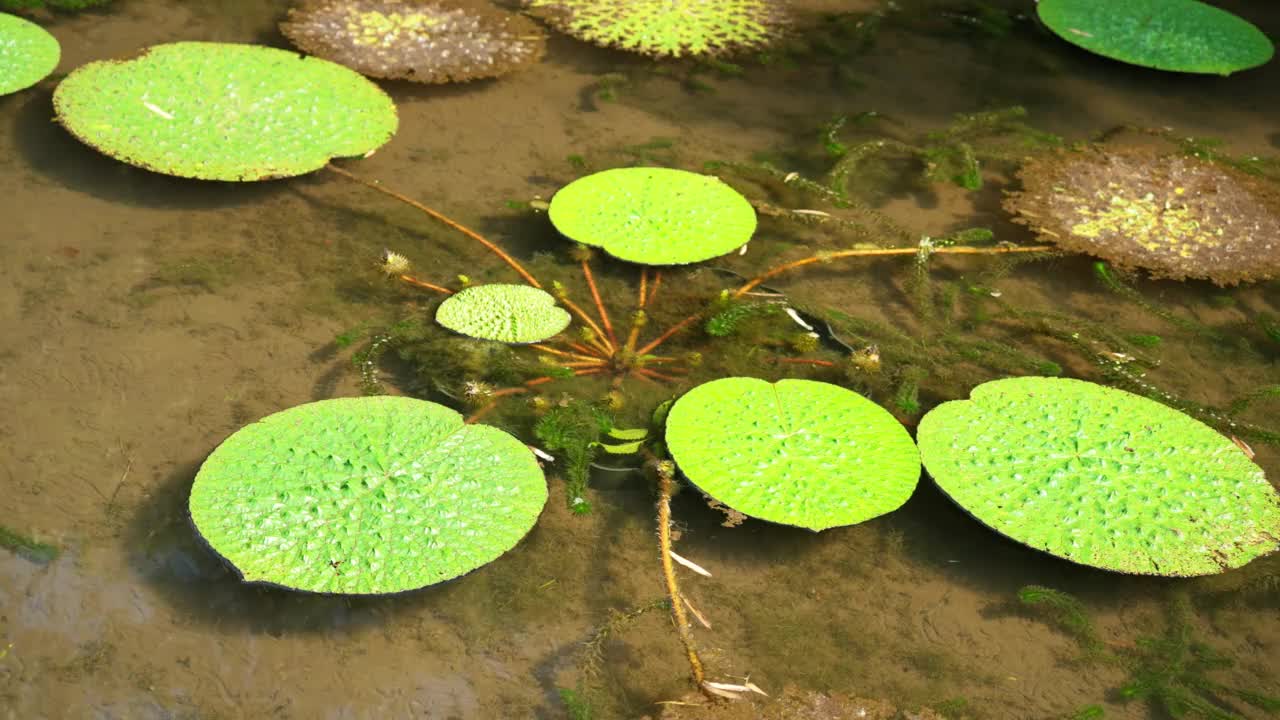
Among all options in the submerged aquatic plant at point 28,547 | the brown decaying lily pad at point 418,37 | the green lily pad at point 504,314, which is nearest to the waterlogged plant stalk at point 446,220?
the green lily pad at point 504,314

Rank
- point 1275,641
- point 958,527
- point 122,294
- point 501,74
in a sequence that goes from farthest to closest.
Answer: point 501,74 → point 122,294 → point 958,527 → point 1275,641

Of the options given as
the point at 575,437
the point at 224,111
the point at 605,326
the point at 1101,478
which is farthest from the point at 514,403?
the point at 224,111

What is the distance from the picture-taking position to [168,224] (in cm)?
327

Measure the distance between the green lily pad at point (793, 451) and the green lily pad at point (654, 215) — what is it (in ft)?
1.95

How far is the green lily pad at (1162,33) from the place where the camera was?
457 centimetres

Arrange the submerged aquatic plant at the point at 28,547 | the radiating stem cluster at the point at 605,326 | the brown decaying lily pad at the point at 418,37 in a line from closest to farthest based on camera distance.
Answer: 1. the submerged aquatic plant at the point at 28,547
2. the radiating stem cluster at the point at 605,326
3. the brown decaying lily pad at the point at 418,37

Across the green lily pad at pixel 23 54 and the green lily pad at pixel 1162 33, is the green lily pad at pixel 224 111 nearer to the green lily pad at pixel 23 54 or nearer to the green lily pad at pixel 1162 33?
the green lily pad at pixel 23 54

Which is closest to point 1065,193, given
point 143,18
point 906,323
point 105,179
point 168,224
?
point 906,323

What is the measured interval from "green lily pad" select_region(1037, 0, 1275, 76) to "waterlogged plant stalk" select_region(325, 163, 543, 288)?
2895 mm

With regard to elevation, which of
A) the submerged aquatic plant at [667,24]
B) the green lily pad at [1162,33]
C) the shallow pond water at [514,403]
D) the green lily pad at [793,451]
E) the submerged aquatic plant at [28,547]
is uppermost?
the green lily pad at [1162,33]

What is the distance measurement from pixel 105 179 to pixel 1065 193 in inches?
124

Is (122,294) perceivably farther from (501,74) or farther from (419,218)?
(501,74)

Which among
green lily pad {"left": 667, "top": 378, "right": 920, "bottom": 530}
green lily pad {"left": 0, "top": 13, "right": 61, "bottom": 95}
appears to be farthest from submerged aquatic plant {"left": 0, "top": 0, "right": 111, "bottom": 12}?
green lily pad {"left": 667, "top": 378, "right": 920, "bottom": 530}

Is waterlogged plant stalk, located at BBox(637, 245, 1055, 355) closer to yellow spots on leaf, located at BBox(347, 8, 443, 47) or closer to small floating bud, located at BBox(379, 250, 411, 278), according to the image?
small floating bud, located at BBox(379, 250, 411, 278)
